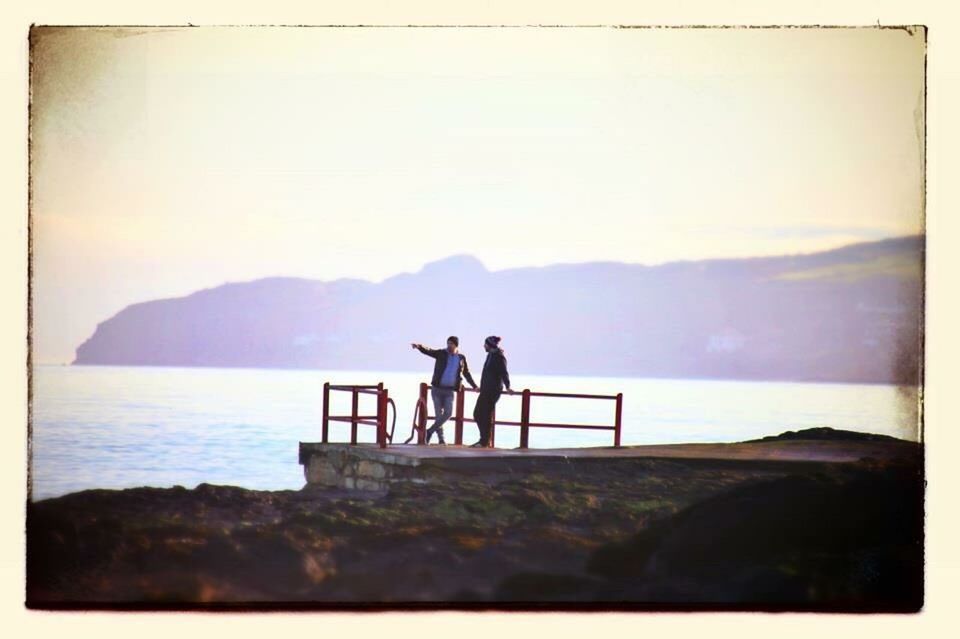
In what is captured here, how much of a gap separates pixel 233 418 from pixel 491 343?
4.54 m

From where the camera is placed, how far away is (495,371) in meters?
17.0

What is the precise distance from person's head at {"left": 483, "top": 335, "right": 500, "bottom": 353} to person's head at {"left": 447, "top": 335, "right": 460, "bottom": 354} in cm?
32

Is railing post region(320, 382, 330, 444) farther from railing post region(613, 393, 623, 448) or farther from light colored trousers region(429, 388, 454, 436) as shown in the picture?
railing post region(613, 393, 623, 448)

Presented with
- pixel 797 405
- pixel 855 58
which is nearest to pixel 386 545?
pixel 797 405

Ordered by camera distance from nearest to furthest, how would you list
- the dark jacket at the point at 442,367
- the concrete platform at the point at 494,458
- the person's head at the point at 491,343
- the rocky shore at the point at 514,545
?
the rocky shore at the point at 514,545 → the concrete platform at the point at 494,458 → the person's head at the point at 491,343 → the dark jacket at the point at 442,367

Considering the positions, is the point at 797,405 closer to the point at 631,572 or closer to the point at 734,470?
the point at 734,470

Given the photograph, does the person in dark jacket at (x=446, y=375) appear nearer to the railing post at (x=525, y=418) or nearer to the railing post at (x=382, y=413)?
the railing post at (x=525, y=418)

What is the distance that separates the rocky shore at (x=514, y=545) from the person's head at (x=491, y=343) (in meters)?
1.56

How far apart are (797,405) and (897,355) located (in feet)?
5.73

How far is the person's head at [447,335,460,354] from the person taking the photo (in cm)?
1709

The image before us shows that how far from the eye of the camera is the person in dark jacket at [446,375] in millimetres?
17062

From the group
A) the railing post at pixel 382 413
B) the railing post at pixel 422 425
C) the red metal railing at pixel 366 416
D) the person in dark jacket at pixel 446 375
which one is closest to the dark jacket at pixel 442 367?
the person in dark jacket at pixel 446 375

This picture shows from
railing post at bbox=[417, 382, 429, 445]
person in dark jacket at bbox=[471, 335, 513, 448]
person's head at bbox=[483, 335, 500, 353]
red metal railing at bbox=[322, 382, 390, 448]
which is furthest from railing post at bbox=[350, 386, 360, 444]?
person's head at bbox=[483, 335, 500, 353]

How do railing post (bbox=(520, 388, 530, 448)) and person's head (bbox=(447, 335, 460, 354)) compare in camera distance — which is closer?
railing post (bbox=(520, 388, 530, 448))
